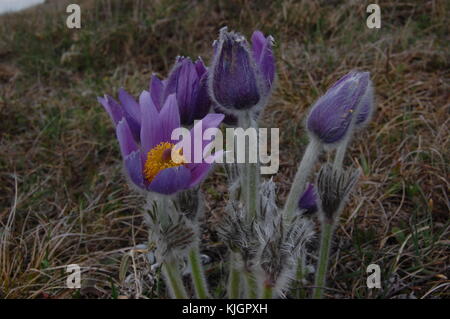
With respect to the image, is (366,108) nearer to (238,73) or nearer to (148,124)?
(238,73)

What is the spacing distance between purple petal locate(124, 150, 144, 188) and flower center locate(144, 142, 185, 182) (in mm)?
47

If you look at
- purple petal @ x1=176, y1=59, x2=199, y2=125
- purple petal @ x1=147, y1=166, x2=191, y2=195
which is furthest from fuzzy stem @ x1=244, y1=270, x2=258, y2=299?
purple petal @ x1=176, y1=59, x2=199, y2=125

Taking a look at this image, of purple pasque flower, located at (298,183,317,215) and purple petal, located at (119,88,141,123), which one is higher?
purple petal, located at (119,88,141,123)

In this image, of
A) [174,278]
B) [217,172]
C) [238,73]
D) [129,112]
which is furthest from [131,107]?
[217,172]

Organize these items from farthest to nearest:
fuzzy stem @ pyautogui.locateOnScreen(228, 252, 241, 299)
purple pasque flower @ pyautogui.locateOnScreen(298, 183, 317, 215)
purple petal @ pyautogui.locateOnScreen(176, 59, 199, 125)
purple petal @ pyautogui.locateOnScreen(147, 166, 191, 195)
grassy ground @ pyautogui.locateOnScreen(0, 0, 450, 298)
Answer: grassy ground @ pyautogui.locateOnScreen(0, 0, 450, 298) < purple pasque flower @ pyautogui.locateOnScreen(298, 183, 317, 215) < fuzzy stem @ pyautogui.locateOnScreen(228, 252, 241, 299) < purple petal @ pyautogui.locateOnScreen(176, 59, 199, 125) < purple petal @ pyautogui.locateOnScreen(147, 166, 191, 195)

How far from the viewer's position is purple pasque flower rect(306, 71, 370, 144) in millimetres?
889

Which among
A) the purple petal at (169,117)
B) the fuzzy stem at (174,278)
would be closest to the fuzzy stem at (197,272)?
the fuzzy stem at (174,278)

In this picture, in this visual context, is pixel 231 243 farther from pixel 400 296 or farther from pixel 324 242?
pixel 400 296

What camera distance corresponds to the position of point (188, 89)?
93cm

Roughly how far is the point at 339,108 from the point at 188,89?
287 millimetres

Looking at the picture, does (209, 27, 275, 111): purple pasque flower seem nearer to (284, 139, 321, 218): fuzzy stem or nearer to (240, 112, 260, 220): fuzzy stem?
(240, 112, 260, 220): fuzzy stem

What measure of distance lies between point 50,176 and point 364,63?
1.43 m

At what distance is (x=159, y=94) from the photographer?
1.00 meters
